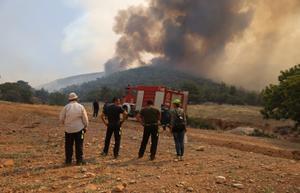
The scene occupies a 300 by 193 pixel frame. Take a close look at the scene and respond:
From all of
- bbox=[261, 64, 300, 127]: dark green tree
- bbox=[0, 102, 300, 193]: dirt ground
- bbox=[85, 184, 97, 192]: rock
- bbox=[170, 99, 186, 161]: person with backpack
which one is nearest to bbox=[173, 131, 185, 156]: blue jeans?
bbox=[170, 99, 186, 161]: person with backpack

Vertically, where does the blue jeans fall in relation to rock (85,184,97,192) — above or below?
above

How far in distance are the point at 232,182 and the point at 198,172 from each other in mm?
1377

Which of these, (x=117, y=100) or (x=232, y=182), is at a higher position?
(x=117, y=100)

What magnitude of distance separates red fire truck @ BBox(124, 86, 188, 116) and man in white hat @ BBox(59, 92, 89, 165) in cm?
2384

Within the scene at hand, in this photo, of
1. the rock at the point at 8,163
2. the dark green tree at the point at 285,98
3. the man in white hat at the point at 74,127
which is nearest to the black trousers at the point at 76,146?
the man in white hat at the point at 74,127

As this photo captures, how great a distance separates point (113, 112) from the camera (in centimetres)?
1377

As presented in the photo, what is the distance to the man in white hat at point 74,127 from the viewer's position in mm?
12023

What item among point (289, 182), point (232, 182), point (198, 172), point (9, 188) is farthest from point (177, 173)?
→ point (9, 188)

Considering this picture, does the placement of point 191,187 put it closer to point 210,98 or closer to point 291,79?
point 291,79

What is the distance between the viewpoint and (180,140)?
13945 millimetres

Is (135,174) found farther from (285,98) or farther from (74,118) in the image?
(285,98)

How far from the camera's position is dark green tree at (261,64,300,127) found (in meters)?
38.5

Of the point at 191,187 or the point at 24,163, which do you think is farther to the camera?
the point at 24,163

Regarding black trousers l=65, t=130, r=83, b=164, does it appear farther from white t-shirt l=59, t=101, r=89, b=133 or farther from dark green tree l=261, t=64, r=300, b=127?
dark green tree l=261, t=64, r=300, b=127
